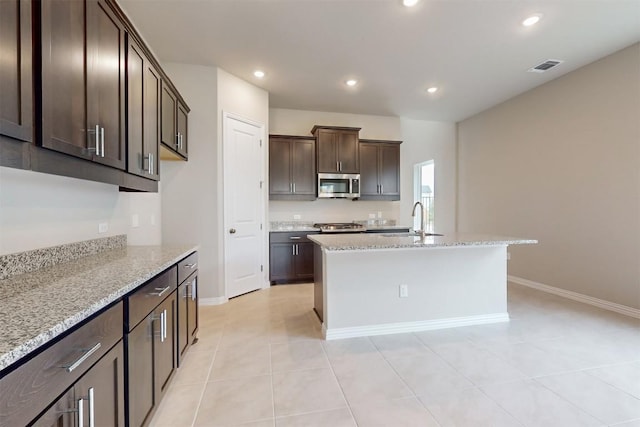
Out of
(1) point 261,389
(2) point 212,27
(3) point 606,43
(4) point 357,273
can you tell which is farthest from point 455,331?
(2) point 212,27

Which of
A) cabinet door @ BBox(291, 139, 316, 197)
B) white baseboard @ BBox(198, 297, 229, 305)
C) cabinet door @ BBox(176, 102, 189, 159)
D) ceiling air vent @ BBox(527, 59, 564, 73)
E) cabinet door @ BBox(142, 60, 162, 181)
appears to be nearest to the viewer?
cabinet door @ BBox(142, 60, 162, 181)

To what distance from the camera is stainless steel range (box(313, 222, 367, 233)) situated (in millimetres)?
4684

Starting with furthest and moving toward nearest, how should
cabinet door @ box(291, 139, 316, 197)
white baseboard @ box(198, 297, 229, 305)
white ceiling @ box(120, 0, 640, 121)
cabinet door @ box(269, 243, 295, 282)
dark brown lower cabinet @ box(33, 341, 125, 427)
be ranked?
cabinet door @ box(291, 139, 316, 197) < cabinet door @ box(269, 243, 295, 282) < white baseboard @ box(198, 297, 229, 305) < white ceiling @ box(120, 0, 640, 121) < dark brown lower cabinet @ box(33, 341, 125, 427)

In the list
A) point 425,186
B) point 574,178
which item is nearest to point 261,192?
point 574,178

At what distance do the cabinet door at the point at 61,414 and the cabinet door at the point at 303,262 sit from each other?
3710 millimetres

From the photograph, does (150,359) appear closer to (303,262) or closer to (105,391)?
(105,391)

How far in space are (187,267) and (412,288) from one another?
6.86 ft

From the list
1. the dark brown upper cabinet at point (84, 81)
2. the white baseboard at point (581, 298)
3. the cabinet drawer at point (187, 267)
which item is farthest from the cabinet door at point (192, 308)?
the white baseboard at point (581, 298)

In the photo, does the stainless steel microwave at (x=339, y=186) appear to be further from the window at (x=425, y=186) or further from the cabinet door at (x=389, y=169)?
the window at (x=425, y=186)

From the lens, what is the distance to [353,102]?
4836 mm

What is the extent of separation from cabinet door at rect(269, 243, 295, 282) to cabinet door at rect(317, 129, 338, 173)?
1.44 meters

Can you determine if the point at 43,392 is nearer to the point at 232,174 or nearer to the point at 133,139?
the point at 133,139

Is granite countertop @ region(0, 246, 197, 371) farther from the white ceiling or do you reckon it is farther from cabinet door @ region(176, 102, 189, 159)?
the white ceiling

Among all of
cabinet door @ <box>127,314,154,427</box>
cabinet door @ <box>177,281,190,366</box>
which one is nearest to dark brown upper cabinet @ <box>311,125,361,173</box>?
cabinet door @ <box>177,281,190,366</box>
